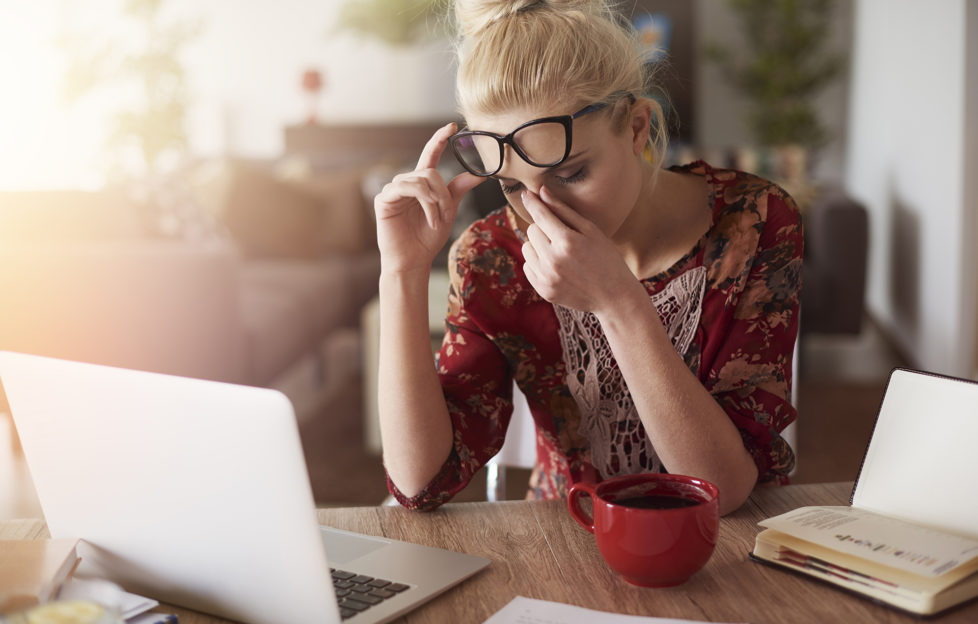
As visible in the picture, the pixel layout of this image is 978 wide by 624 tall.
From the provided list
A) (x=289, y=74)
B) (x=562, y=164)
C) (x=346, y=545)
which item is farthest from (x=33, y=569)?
(x=289, y=74)

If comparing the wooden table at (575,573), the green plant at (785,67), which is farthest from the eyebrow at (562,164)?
the green plant at (785,67)

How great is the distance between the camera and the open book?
0.72 meters

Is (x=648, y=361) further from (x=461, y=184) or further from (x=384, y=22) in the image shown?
(x=384, y=22)

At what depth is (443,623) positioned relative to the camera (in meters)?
0.73

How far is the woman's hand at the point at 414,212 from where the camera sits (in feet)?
3.43

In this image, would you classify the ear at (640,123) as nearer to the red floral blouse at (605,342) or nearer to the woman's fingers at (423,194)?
the red floral blouse at (605,342)

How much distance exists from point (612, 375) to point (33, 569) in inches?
27.9

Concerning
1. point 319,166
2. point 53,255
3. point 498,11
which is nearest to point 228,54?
point 319,166

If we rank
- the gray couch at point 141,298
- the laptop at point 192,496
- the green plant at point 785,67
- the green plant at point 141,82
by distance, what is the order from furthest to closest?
the green plant at point 785,67, the green plant at point 141,82, the gray couch at point 141,298, the laptop at point 192,496

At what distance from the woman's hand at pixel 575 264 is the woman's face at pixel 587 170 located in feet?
0.12

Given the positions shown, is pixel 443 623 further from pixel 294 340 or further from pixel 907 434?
pixel 294 340

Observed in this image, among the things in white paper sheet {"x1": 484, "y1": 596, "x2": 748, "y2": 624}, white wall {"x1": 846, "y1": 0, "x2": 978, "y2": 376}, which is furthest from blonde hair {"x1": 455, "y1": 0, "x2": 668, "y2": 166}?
white wall {"x1": 846, "y1": 0, "x2": 978, "y2": 376}

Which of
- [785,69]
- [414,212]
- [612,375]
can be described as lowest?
[612,375]

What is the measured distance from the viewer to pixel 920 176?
3965 millimetres
